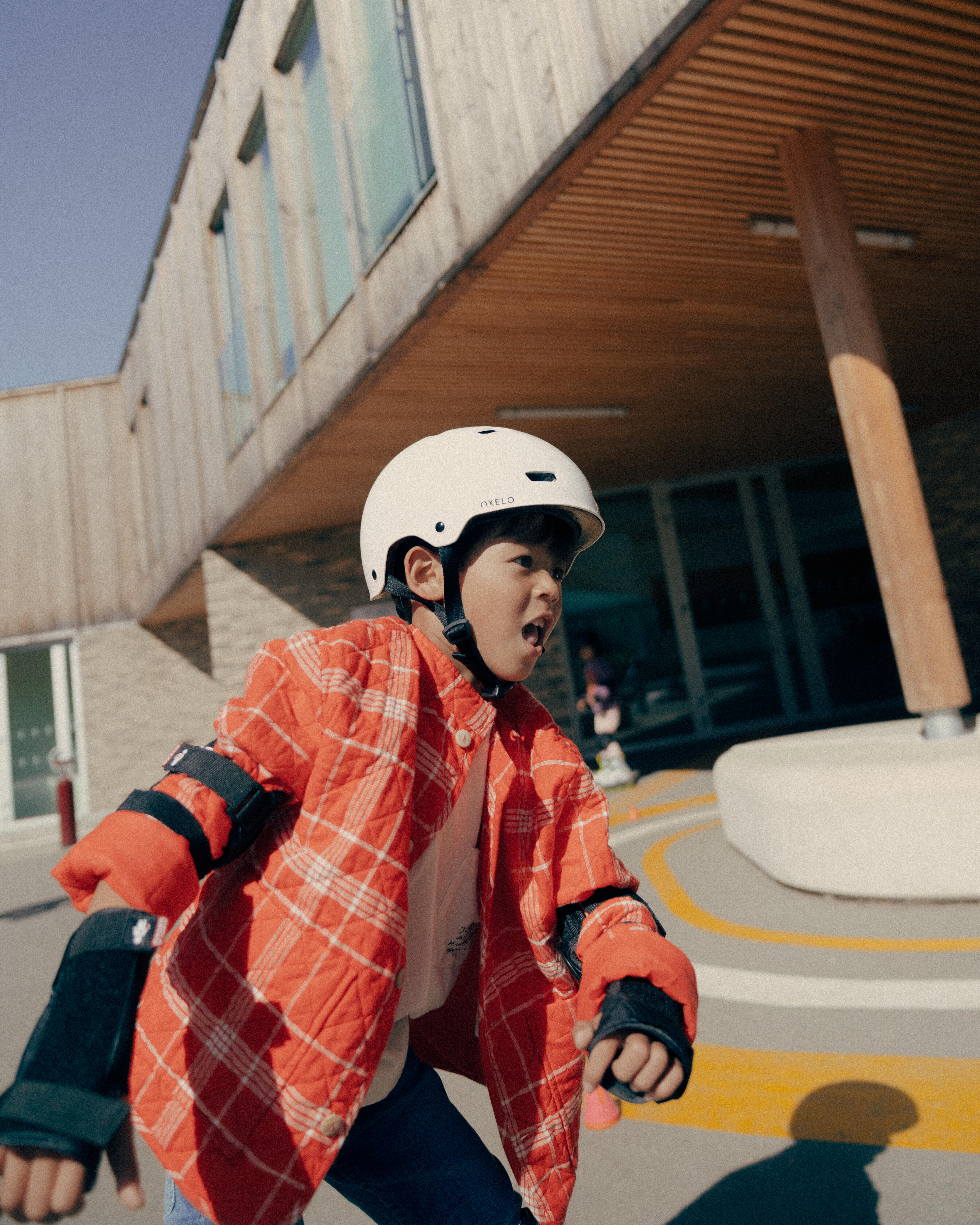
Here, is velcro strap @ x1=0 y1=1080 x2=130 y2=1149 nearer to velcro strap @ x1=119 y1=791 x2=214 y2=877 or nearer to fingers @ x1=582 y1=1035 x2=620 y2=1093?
velcro strap @ x1=119 y1=791 x2=214 y2=877

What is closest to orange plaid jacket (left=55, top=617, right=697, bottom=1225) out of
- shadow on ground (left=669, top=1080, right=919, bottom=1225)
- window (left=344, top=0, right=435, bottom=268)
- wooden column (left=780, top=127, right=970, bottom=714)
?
shadow on ground (left=669, top=1080, right=919, bottom=1225)

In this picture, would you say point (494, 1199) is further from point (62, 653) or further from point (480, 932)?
point (62, 653)

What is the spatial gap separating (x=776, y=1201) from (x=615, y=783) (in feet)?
23.9

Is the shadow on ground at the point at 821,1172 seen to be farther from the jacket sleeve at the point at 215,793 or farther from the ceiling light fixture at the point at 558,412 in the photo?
the ceiling light fixture at the point at 558,412

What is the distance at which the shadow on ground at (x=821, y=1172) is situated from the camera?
207cm

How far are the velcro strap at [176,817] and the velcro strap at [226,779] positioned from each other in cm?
5

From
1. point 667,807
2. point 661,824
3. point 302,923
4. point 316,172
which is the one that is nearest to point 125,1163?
point 302,923

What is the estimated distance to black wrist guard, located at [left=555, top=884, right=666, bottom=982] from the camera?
1.49m

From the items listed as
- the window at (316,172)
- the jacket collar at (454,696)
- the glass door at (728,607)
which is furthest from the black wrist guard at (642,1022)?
the glass door at (728,607)

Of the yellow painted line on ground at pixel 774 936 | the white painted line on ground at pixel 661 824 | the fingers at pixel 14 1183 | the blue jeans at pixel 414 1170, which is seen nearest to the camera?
the fingers at pixel 14 1183

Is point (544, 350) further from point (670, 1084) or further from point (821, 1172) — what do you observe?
point (670, 1084)

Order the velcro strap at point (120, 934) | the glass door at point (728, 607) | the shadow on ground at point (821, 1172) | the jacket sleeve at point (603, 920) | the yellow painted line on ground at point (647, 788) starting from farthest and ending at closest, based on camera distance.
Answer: the glass door at point (728, 607), the yellow painted line on ground at point (647, 788), the shadow on ground at point (821, 1172), the jacket sleeve at point (603, 920), the velcro strap at point (120, 934)

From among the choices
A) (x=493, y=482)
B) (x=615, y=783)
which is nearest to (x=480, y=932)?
(x=493, y=482)

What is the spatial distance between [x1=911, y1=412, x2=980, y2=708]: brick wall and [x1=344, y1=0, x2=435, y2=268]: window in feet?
36.1
